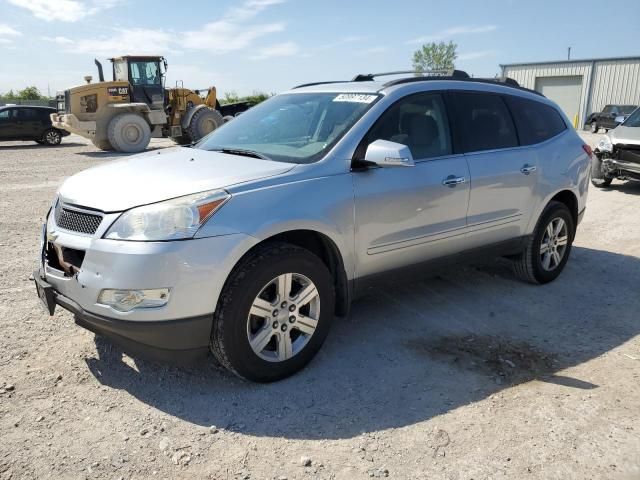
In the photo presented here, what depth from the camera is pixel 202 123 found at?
18.8m

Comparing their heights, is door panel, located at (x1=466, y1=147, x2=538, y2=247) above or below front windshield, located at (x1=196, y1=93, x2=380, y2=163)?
below

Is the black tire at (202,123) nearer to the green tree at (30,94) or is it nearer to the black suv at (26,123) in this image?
the black suv at (26,123)

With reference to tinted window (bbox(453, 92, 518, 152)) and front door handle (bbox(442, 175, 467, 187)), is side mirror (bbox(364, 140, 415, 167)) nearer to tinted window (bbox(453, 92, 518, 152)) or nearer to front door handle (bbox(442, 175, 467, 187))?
front door handle (bbox(442, 175, 467, 187))

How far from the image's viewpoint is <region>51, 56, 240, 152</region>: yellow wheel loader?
16.7 m

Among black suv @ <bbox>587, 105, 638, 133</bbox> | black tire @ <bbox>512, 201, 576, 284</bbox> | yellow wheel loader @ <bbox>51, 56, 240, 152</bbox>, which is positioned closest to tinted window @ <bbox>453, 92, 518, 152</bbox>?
black tire @ <bbox>512, 201, 576, 284</bbox>

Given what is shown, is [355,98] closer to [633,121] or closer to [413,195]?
[413,195]

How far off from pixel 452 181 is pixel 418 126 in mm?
469

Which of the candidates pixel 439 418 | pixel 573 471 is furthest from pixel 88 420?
A: pixel 573 471

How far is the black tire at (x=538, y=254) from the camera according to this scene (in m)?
4.88

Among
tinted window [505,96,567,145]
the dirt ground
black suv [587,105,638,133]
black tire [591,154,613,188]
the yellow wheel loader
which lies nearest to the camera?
the dirt ground

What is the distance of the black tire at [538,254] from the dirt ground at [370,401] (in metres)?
0.34

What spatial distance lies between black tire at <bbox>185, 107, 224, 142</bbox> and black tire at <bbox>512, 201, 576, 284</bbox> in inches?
592

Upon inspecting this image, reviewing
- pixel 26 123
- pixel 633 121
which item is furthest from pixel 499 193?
pixel 26 123

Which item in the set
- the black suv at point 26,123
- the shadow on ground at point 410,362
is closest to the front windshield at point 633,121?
the shadow on ground at point 410,362
